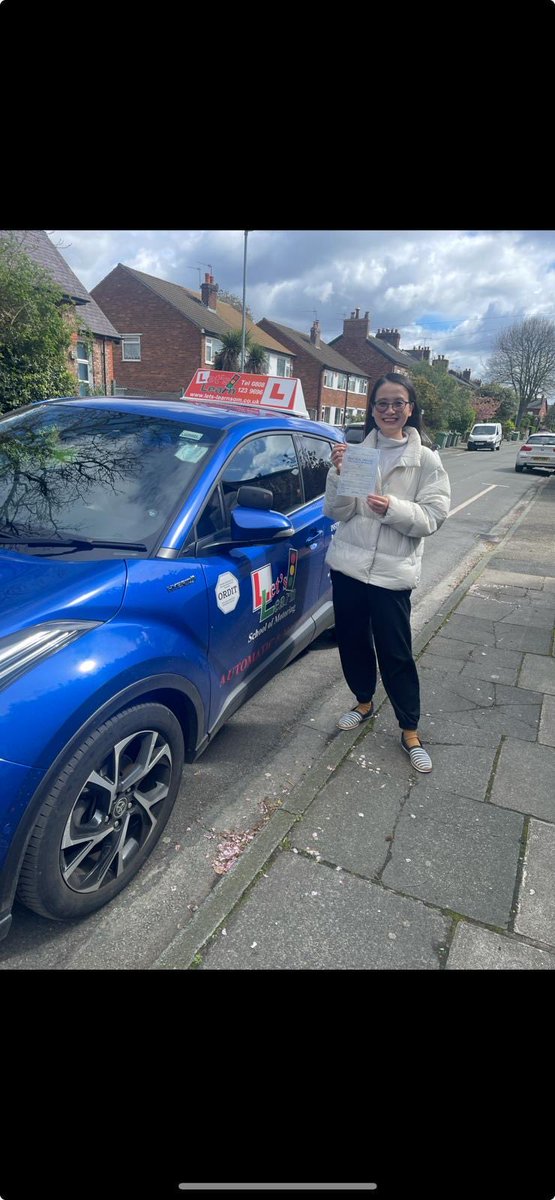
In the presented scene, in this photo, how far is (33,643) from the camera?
5.55 feet

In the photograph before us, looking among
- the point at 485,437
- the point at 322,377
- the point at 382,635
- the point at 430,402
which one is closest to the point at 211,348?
the point at 322,377

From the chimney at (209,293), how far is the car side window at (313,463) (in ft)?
122

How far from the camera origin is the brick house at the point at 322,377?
43156mm

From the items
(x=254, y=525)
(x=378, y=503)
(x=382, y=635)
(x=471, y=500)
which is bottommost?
(x=471, y=500)

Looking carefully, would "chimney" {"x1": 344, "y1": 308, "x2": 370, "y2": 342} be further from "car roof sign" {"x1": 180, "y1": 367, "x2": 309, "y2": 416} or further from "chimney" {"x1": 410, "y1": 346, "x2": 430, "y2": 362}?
"car roof sign" {"x1": 180, "y1": 367, "x2": 309, "y2": 416}

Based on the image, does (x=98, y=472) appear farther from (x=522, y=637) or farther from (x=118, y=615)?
(x=522, y=637)

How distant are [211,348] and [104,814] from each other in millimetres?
34365

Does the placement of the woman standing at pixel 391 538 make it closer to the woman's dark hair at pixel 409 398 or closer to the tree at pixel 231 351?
the woman's dark hair at pixel 409 398

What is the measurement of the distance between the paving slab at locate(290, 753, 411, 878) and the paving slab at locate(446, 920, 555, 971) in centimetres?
40

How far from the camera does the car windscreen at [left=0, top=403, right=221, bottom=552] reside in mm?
2293

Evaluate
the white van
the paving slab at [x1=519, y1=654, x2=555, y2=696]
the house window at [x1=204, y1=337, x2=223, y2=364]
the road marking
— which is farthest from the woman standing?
the white van

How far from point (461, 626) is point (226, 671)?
3.11 m
